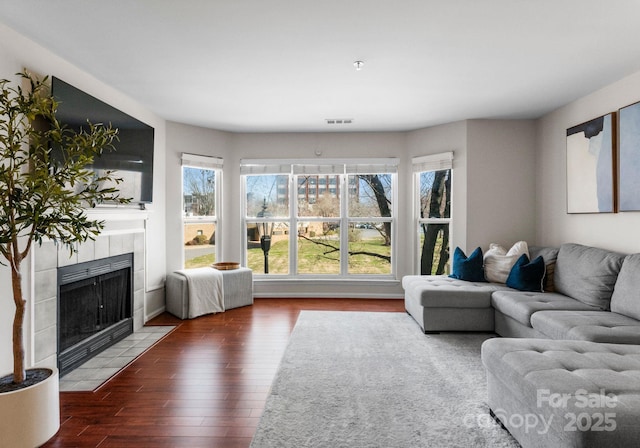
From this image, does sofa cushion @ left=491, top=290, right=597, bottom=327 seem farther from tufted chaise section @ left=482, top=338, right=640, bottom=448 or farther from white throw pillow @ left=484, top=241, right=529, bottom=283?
tufted chaise section @ left=482, top=338, right=640, bottom=448

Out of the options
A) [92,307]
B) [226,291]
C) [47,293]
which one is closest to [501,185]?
[226,291]

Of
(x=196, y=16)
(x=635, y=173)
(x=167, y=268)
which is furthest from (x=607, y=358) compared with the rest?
(x=167, y=268)

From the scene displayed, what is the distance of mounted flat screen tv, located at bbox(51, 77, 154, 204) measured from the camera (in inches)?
112

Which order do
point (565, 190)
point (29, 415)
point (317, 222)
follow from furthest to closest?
point (317, 222) → point (565, 190) → point (29, 415)

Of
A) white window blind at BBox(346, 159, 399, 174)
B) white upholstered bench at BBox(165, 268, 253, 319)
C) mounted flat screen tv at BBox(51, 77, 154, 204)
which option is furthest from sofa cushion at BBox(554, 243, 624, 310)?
mounted flat screen tv at BBox(51, 77, 154, 204)

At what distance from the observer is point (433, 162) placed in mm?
5090

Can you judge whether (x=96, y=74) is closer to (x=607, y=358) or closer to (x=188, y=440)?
(x=188, y=440)

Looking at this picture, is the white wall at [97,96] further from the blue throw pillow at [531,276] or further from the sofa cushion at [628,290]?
the sofa cushion at [628,290]

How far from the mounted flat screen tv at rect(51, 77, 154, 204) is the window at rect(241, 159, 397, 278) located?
1811 mm

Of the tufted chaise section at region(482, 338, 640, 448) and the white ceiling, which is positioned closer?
the tufted chaise section at region(482, 338, 640, 448)

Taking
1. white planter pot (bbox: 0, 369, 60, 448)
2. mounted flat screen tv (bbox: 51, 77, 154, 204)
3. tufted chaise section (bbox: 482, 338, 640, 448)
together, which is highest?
mounted flat screen tv (bbox: 51, 77, 154, 204)

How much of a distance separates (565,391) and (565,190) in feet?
10.6

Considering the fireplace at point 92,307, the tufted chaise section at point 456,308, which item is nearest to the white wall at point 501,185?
the tufted chaise section at point 456,308

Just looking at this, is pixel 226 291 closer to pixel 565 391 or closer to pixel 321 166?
pixel 321 166
